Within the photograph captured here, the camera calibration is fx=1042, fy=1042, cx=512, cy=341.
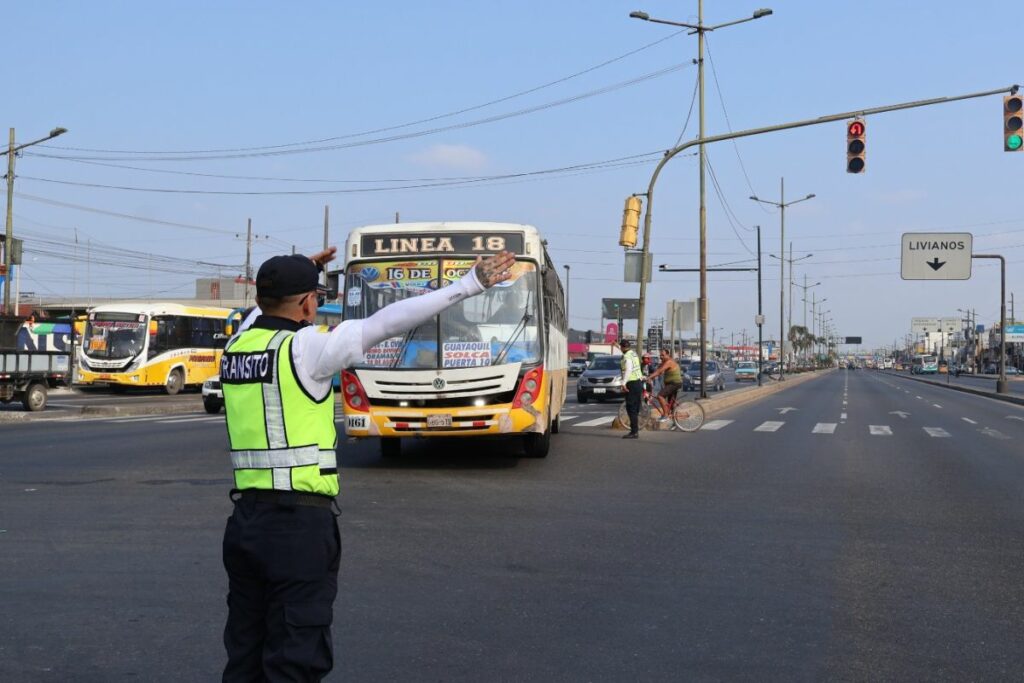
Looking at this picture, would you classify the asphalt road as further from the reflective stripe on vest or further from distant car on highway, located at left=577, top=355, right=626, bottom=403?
distant car on highway, located at left=577, top=355, right=626, bottom=403

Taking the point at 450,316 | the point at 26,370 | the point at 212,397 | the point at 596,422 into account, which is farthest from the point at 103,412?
the point at 450,316

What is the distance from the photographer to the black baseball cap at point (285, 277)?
3420 mm

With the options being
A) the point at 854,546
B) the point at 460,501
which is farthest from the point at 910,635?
the point at 460,501

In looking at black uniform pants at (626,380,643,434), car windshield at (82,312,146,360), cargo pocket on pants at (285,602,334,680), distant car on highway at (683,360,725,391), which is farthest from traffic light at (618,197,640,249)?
distant car on highway at (683,360,725,391)

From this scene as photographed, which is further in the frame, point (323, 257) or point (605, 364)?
point (605, 364)

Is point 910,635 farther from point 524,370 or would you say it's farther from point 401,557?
point 524,370

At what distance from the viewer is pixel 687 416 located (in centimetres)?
2153

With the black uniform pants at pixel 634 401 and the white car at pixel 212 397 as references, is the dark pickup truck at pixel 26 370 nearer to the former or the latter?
the white car at pixel 212 397

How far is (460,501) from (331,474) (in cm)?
754

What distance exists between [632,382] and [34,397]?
1624cm

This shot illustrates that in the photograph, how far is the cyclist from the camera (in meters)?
20.6

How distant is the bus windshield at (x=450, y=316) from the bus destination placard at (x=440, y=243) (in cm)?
14

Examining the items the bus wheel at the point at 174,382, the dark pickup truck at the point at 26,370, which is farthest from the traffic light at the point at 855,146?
the bus wheel at the point at 174,382

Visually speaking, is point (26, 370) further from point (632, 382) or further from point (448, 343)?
point (448, 343)
